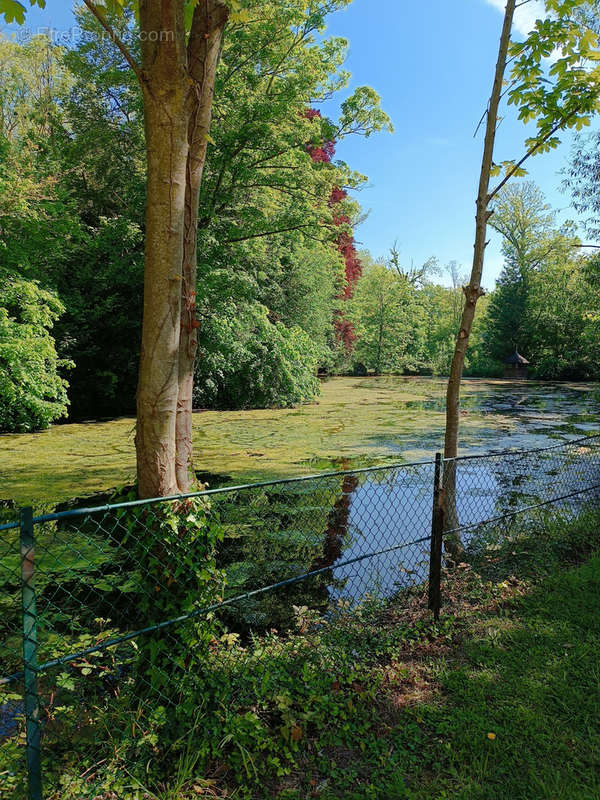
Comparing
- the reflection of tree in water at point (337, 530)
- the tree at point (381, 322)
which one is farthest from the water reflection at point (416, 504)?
the tree at point (381, 322)

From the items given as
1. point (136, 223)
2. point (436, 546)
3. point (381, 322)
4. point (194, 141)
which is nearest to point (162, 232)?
point (194, 141)

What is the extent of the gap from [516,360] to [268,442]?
2477cm

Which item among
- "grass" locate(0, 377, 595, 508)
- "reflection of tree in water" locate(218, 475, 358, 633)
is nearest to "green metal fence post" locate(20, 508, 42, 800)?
"reflection of tree in water" locate(218, 475, 358, 633)

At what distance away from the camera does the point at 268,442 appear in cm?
880

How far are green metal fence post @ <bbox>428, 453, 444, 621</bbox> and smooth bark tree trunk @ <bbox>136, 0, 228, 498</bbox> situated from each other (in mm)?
1426

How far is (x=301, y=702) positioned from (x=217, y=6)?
3100mm

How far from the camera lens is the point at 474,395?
1941 centimetres

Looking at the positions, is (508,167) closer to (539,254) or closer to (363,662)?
(363,662)

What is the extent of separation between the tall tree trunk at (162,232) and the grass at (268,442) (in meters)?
1.87

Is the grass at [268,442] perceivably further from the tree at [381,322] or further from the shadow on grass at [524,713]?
the tree at [381,322]

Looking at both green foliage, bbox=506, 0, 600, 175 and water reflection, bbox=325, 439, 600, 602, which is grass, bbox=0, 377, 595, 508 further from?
green foliage, bbox=506, 0, 600, 175

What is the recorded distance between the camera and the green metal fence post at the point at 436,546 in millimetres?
2814

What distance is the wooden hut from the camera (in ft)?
96.3

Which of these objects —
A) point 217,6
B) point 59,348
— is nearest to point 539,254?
point 59,348
